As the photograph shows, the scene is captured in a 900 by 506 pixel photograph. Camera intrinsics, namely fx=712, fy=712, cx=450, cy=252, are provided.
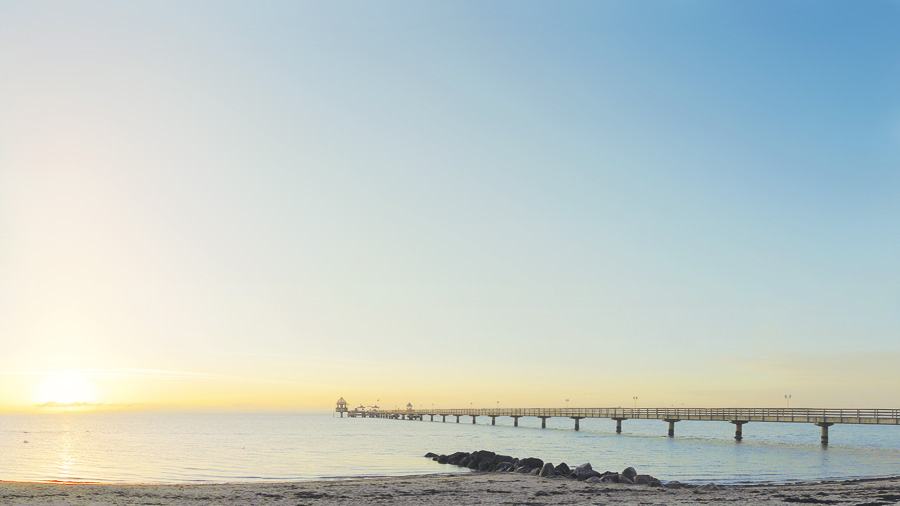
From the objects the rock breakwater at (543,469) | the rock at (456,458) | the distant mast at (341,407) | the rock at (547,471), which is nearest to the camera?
the rock breakwater at (543,469)

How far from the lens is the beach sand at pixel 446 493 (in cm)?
2050

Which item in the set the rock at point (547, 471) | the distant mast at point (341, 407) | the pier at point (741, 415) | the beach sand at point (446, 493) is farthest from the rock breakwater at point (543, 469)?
the distant mast at point (341, 407)

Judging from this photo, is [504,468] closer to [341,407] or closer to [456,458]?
[456,458]

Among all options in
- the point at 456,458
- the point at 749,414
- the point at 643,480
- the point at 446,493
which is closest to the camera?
the point at 446,493

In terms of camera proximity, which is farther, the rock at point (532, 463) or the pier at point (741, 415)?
the pier at point (741, 415)

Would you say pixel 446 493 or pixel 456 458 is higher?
pixel 446 493

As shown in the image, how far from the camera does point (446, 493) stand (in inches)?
903

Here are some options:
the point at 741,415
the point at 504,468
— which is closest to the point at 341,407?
the point at 741,415

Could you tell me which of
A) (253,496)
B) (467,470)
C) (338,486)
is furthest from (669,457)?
(253,496)

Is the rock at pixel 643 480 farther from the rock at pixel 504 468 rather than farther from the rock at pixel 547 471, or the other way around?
the rock at pixel 504 468

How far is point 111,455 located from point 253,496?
1250 inches

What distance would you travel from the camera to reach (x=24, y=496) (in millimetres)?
21375

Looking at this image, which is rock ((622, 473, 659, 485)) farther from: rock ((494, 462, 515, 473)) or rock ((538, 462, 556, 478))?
rock ((494, 462, 515, 473))

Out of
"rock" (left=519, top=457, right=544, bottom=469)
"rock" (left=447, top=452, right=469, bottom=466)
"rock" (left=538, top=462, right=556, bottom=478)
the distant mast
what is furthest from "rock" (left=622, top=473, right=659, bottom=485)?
the distant mast
